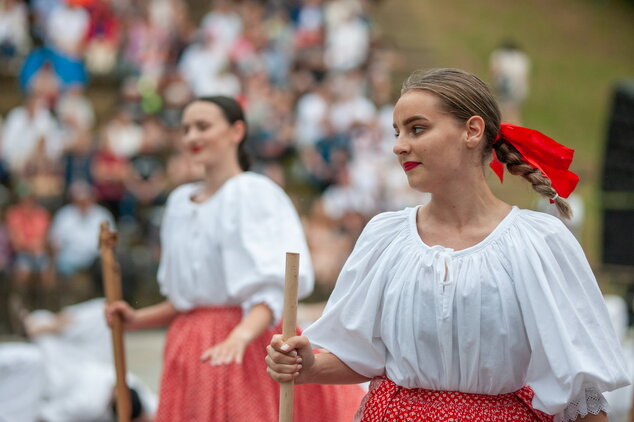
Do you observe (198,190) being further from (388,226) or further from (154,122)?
(154,122)

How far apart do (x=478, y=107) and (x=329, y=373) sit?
87 centimetres

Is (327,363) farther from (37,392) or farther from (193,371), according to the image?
(37,392)

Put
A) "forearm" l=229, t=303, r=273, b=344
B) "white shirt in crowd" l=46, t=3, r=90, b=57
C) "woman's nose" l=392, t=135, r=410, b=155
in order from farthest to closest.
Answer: "white shirt in crowd" l=46, t=3, r=90, b=57, "forearm" l=229, t=303, r=273, b=344, "woman's nose" l=392, t=135, r=410, b=155

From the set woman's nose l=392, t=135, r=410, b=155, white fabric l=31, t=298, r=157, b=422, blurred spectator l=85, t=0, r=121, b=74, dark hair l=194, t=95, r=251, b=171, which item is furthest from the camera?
blurred spectator l=85, t=0, r=121, b=74

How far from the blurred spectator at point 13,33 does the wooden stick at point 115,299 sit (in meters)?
9.77

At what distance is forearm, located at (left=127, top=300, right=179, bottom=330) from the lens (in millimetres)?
4438

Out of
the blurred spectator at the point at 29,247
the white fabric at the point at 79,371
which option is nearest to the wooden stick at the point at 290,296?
the white fabric at the point at 79,371

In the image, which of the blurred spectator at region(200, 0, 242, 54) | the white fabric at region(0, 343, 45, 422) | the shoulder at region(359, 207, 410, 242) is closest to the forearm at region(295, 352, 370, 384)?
the shoulder at region(359, 207, 410, 242)

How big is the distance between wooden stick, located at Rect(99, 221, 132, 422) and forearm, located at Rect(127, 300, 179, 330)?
9 centimetres

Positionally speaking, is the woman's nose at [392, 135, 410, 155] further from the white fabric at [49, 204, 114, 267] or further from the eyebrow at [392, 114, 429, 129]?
the white fabric at [49, 204, 114, 267]

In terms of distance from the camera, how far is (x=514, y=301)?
9.36ft

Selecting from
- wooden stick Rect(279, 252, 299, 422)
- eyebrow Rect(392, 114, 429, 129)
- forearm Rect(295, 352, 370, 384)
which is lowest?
forearm Rect(295, 352, 370, 384)

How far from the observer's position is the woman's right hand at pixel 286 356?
115 inches

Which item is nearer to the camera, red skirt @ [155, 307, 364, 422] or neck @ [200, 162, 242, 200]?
red skirt @ [155, 307, 364, 422]
